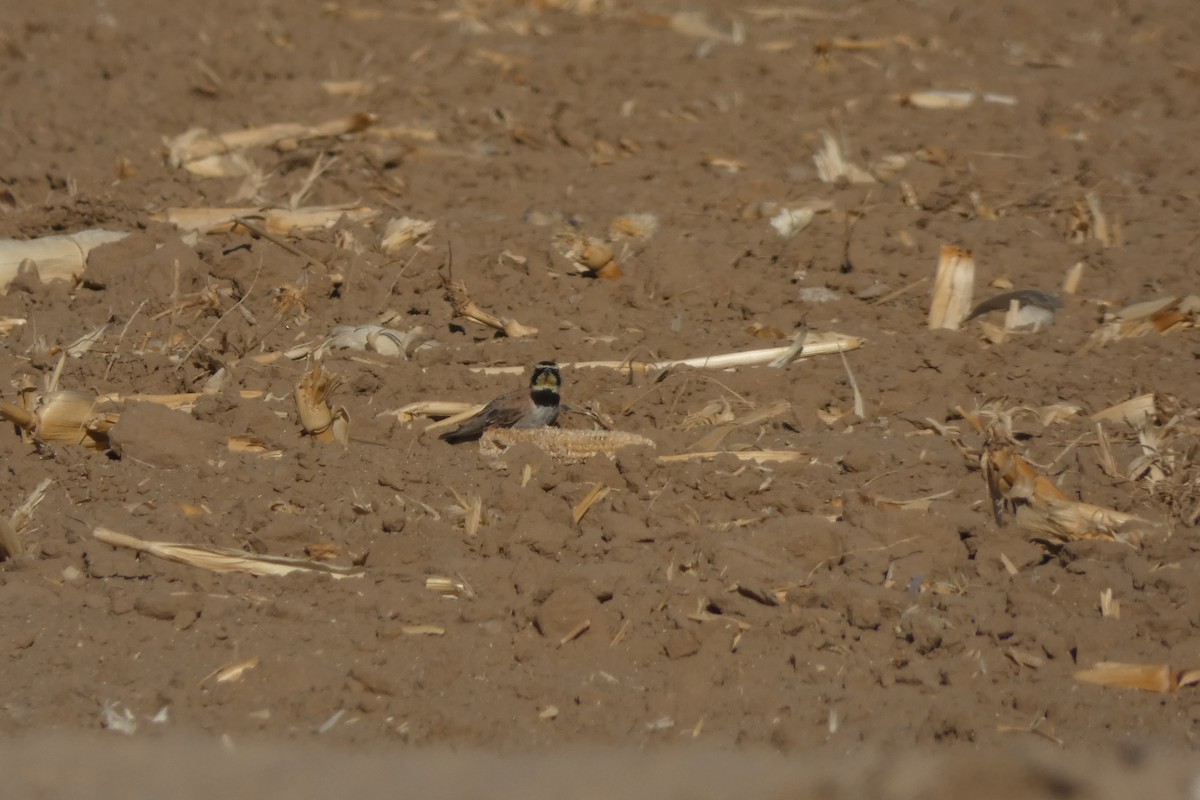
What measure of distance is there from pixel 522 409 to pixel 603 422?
1.25 feet

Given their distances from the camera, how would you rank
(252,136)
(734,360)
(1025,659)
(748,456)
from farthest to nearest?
(252,136), (734,360), (748,456), (1025,659)

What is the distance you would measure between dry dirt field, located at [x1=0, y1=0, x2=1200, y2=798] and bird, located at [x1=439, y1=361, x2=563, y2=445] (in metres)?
0.14

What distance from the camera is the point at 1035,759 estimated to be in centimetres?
365

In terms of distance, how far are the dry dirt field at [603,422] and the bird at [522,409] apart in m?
0.14

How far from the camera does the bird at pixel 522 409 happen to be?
5840 mm

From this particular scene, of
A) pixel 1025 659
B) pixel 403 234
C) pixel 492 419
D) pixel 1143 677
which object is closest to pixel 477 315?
pixel 403 234

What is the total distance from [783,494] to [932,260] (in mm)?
2481

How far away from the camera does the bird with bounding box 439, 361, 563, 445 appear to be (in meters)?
5.84

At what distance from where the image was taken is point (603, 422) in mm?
6043

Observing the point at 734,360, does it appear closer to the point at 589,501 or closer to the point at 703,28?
the point at 589,501

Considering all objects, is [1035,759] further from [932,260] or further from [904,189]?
[904,189]

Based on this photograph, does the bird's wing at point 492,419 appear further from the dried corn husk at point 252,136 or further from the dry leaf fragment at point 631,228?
the dried corn husk at point 252,136

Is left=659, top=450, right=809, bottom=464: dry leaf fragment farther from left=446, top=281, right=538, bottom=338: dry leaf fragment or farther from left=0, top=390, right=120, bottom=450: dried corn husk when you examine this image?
left=0, top=390, right=120, bottom=450: dried corn husk

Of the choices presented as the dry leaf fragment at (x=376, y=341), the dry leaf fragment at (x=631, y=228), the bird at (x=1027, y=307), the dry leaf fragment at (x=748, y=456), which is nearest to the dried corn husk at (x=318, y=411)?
the dry leaf fragment at (x=376, y=341)
